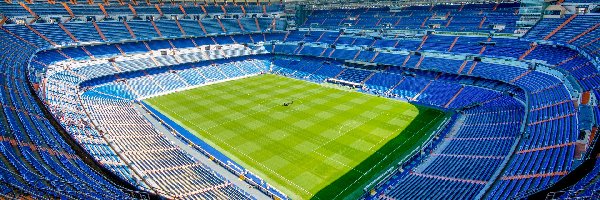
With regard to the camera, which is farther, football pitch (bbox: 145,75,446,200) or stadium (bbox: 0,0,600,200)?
football pitch (bbox: 145,75,446,200)

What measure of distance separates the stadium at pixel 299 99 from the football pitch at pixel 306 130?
0.67 ft

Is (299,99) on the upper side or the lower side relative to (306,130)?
upper

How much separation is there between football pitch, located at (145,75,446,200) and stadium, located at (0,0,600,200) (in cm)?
20

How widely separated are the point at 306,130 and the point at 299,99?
1040 centimetres

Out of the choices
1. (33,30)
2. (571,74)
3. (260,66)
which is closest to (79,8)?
(33,30)

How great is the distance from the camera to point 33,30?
4812 centimetres

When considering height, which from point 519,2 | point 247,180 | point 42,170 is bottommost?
point 247,180

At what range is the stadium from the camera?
68.8ft

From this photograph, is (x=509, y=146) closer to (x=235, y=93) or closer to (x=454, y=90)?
(x=454, y=90)

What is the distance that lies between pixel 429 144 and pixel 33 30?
49.5m

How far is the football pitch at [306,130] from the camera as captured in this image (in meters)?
25.7

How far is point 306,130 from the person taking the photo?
A: 110 ft

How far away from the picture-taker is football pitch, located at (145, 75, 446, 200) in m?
25.7

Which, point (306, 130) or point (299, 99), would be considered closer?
point (306, 130)
